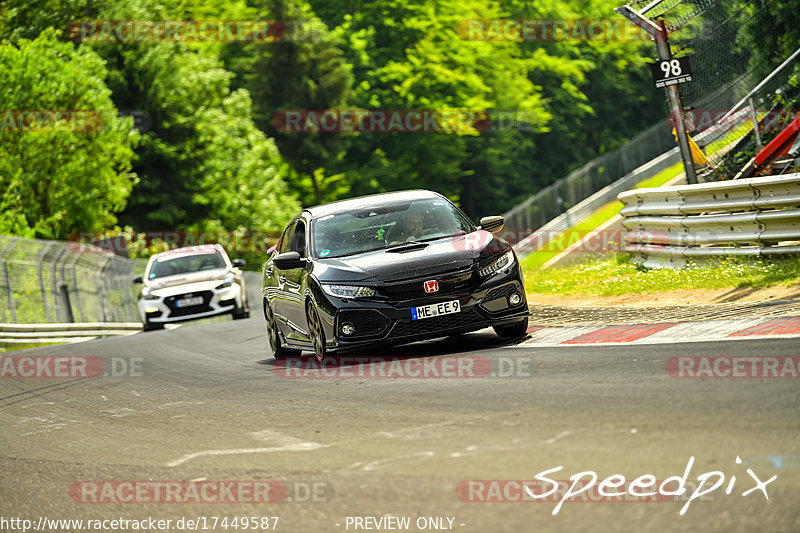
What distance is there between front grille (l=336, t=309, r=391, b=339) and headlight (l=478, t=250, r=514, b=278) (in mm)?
1040

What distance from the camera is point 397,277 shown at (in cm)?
1059

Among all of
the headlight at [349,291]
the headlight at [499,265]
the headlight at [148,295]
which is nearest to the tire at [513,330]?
the headlight at [499,265]

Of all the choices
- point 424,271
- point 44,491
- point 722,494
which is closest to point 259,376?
point 424,271

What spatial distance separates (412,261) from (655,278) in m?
6.21

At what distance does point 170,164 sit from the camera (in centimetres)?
5197

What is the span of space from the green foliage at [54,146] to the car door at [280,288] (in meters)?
23.9

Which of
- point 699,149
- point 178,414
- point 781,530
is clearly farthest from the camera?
point 699,149

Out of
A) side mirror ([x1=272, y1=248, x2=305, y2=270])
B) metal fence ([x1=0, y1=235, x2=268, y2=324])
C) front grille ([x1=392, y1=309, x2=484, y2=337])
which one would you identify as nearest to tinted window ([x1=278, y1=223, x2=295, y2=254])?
side mirror ([x1=272, y1=248, x2=305, y2=270])

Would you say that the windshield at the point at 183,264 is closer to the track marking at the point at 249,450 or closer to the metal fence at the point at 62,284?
the metal fence at the point at 62,284

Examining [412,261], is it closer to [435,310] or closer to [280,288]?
[435,310]

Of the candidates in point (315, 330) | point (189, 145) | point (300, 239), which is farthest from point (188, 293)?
point (189, 145)

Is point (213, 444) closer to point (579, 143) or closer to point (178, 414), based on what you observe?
point (178, 414)

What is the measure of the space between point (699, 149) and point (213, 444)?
12.3 m

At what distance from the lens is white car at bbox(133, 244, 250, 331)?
25188mm
